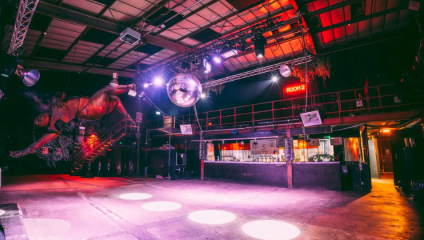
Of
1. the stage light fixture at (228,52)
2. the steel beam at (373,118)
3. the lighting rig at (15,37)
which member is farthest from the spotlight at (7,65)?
the steel beam at (373,118)

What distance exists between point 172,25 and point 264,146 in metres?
7.09

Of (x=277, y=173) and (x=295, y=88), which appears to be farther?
(x=295, y=88)

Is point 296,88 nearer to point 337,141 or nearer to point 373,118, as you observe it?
point 337,141

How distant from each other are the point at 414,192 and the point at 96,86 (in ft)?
50.2

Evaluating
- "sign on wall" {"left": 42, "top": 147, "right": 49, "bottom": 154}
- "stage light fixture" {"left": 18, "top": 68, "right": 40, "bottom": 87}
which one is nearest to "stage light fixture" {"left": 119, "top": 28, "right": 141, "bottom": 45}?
"stage light fixture" {"left": 18, "top": 68, "right": 40, "bottom": 87}

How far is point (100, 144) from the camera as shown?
12.3 m

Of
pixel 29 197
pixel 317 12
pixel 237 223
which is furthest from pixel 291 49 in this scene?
pixel 29 197

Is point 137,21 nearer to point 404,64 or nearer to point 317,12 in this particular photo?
point 317,12

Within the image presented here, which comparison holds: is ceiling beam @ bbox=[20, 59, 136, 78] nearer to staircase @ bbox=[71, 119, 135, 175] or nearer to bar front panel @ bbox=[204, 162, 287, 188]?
staircase @ bbox=[71, 119, 135, 175]

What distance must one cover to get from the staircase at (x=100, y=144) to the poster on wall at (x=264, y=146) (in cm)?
823

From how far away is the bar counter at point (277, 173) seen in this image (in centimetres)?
852

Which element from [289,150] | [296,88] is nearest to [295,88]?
[296,88]

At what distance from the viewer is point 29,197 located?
19.5 feet

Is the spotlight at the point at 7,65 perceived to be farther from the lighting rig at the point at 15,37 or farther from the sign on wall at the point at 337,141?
the sign on wall at the point at 337,141
